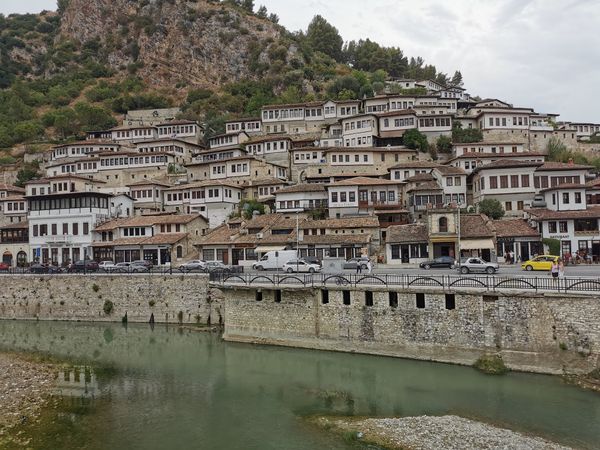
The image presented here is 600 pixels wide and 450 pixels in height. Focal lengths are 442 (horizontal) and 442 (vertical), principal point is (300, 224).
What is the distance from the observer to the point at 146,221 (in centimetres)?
5459

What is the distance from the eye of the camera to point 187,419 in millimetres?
19312

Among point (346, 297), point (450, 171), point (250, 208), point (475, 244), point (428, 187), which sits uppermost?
point (450, 171)

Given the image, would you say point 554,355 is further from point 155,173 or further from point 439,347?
point 155,173

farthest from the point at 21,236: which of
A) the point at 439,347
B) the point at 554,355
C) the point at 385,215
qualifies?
the point at 554,355

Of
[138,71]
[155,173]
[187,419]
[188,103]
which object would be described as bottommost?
[187,419]

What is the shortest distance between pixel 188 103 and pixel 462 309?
10952cm

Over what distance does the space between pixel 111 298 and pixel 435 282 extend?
27760mm

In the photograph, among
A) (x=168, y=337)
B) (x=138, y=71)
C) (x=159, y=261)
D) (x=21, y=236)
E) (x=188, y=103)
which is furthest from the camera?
(x=138, y=71)

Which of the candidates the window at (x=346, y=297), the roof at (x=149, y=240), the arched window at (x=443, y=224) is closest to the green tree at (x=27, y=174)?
the roof at (x=149, y=240)

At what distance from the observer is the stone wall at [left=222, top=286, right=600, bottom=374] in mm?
22047

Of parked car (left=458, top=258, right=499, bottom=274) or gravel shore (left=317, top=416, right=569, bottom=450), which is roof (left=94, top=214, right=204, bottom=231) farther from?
gravel shore (left=317, top=416, right=569, bottom=450)

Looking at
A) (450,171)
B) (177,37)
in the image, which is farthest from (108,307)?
(177,37)

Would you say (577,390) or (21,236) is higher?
(21,236)

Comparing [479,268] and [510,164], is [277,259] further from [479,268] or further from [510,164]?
[510,164]
